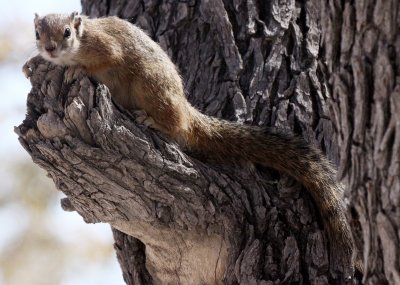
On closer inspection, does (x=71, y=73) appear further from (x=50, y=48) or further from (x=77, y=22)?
(x=77, y=22)

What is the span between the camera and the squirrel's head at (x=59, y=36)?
14.9 feet

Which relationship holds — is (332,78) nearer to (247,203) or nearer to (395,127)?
(395,127)

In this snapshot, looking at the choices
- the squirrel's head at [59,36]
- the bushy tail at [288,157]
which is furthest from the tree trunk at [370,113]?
the squirrel's head at [59,36]

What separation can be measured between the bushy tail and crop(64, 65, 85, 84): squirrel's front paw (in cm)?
88

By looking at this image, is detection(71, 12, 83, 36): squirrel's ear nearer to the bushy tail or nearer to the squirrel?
the squirrel

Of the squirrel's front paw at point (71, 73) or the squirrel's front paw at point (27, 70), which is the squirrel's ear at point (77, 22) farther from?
the squirrel's front paw at point (71, 73)

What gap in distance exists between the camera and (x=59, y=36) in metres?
4.76

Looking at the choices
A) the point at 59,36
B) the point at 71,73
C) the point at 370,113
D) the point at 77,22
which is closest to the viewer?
the point at 370,113

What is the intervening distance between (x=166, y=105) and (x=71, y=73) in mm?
713

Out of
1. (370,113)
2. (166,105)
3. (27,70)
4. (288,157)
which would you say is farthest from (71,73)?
(370,113)

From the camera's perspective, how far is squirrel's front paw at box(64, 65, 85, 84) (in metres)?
4.03

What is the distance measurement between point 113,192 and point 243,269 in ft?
2.67

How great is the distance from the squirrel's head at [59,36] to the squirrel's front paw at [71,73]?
11.3 inches

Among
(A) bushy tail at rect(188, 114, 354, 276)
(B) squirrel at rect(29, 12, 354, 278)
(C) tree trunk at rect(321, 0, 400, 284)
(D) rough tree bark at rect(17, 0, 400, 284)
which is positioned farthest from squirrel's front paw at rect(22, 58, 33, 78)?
(C) tree trunk at rect(321, 0, 400, 284)
